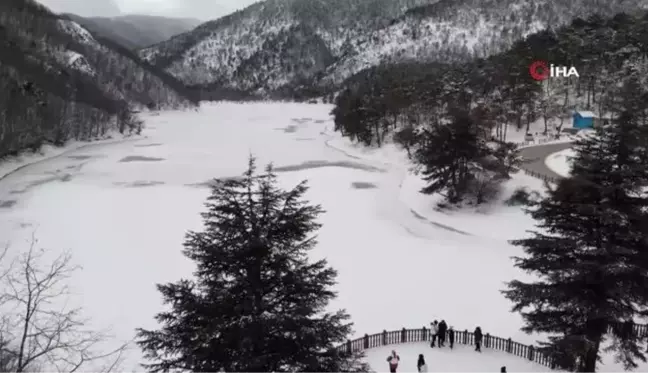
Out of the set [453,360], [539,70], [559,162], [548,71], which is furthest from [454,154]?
[548,71]

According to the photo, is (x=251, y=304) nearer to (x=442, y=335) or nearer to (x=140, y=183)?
(x=442, y=335)

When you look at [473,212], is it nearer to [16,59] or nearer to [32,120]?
[32,120]

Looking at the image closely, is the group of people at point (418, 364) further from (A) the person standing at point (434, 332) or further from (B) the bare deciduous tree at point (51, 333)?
(B) the bare deciduous tree at point (51, 333)

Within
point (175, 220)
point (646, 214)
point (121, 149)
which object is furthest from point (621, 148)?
point (121, 149)

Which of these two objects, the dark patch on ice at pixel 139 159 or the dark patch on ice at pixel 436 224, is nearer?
the dark patch on ice at pixel 436 224

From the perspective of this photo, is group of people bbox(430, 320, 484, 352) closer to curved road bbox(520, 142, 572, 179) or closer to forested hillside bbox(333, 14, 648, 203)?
curved road bbox(520, 142, 572, 179)

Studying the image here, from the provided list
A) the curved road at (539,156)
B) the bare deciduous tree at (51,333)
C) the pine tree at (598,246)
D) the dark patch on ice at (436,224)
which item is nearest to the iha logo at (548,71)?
the curved road at (539,156)

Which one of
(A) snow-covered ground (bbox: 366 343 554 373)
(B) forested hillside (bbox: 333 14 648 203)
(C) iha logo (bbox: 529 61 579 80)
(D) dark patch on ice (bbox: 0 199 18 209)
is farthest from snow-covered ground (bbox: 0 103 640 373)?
(C) iha logo (bbox: 529 61 579 80)
